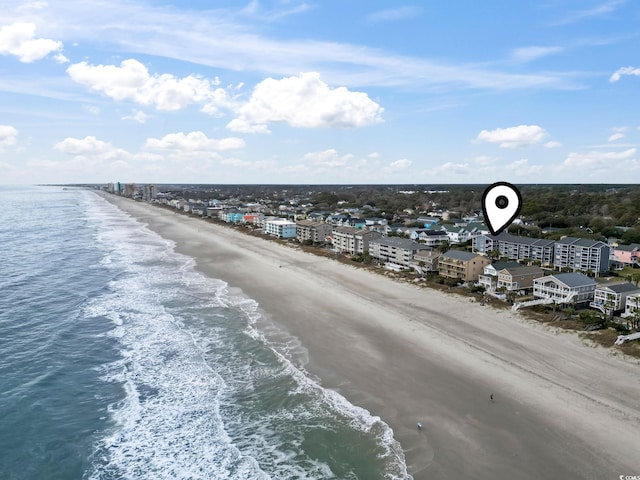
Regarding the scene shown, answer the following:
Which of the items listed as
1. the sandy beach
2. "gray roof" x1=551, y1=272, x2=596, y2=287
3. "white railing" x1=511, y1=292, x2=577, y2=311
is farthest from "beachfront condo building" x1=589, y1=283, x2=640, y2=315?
the sandy beach

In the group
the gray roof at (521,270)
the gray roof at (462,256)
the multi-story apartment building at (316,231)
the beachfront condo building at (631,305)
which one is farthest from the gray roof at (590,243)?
the multi-story apartment building at (316,231)

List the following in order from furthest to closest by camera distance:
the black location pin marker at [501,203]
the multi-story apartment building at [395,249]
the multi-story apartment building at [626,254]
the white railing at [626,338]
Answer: the multi-story apartment building at [626,254]
the multi-story apartment building at [395,249]
the white railing at [626,338]
the black location pin marker at [501,203]

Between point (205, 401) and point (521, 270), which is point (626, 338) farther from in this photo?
point (205, 401)

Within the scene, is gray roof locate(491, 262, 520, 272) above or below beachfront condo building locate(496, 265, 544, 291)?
above

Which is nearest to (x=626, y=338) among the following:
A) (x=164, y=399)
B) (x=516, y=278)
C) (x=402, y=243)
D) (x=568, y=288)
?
(x=568, y=288)

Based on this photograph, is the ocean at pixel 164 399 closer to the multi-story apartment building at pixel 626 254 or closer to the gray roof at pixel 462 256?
the gray roof at pixel 462 256

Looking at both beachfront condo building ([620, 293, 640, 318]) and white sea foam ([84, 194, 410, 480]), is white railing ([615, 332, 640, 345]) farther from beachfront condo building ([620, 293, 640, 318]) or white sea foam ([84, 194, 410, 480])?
white sea foam ([84, 194, 410, 480])
